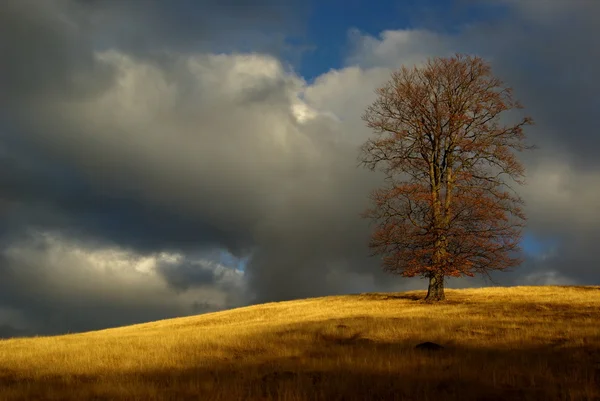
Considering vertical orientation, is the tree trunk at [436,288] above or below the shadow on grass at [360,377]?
above

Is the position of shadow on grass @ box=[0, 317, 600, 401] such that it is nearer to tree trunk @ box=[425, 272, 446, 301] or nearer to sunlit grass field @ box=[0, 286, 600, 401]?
sunlit grass field @ box=[0, 286, 600, 401]

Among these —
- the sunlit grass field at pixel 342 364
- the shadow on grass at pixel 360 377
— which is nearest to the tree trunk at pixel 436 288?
the sunlit grass field at pixel 342 364

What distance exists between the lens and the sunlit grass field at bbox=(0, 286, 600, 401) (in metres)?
9.48

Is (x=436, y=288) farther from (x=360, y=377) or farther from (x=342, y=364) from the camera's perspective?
(x=360, y=377)

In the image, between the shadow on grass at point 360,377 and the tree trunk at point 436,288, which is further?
the tree trunk at point 436,288

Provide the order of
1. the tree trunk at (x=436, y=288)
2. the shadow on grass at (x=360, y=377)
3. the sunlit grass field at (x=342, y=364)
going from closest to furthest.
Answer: the shadow on grass at (x=360, y=377)
the sunlit grass field at (x=342, y=364)
the tree trunk at (x=436, y=288)

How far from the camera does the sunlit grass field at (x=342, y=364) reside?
31.1 feet

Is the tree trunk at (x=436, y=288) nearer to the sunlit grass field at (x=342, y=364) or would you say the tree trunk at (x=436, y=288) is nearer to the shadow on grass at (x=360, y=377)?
the sunlit grass field at (x=342, y=364)

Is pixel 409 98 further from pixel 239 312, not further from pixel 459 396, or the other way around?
pixel 459 396

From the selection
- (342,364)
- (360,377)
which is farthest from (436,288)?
(360,377)

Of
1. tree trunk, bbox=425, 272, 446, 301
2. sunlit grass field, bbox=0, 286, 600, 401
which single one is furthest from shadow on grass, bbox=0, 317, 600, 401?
Result: tree trunk, bbox=425, 272, 446, 301

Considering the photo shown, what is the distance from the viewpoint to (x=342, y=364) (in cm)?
1239

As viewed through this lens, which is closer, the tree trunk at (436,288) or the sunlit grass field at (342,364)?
the sunlit grass field at (342,364)

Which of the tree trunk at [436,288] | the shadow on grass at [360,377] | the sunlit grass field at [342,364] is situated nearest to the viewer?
the shadow on grass at [360,377]
